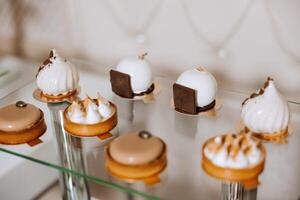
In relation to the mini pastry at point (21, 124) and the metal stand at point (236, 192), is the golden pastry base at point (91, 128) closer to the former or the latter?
Result: the mini pastry at point (21, 124)

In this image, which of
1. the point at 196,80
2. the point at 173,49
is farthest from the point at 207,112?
the point at 173,49

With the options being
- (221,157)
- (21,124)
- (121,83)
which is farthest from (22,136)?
(221,157)

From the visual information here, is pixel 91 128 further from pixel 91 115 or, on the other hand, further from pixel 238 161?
pixel 238 161

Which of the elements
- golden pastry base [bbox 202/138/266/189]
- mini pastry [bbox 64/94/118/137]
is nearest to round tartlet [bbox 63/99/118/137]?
mini pastry [bbox 64/94/118/137]

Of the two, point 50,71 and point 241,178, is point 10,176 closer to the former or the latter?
point 50,71

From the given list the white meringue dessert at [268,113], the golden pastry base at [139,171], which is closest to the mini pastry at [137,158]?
the golden pastry base at [139,171]
